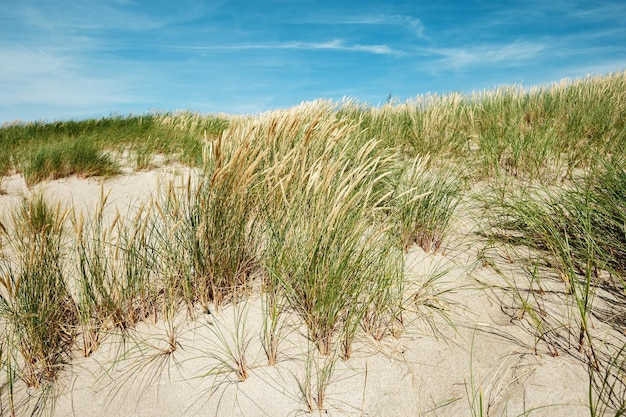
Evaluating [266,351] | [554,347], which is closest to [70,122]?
[266,351]

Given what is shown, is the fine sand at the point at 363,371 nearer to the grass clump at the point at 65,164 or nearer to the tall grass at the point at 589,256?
the tall grass at the point at 589,256

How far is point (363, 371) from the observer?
158 cm

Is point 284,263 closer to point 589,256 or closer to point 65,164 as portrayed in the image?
point 589,256

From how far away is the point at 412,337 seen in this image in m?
1.73

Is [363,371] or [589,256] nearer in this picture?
[363,371]

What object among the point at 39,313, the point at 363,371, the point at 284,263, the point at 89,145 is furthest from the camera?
the point at 89,145

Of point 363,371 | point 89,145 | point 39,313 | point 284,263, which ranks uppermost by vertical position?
point 89,145

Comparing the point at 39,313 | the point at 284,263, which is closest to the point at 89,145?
the point at 39,313

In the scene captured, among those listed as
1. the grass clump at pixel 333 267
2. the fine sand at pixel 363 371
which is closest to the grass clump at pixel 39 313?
the fine sand at pixel 363 371

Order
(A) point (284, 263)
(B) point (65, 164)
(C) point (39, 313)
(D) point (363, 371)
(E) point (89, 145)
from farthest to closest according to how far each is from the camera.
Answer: (E) point (89, 145) < (B) point (65, 164) < (A) point (284, 263) < (C) point (39, 313) < (D) point (363, 371)

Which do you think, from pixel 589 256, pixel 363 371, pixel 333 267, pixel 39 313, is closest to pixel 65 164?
pixel 39 313

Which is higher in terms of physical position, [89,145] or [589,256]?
[89,145]

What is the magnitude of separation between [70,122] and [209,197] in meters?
8.67

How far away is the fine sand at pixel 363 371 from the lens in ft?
4.58
